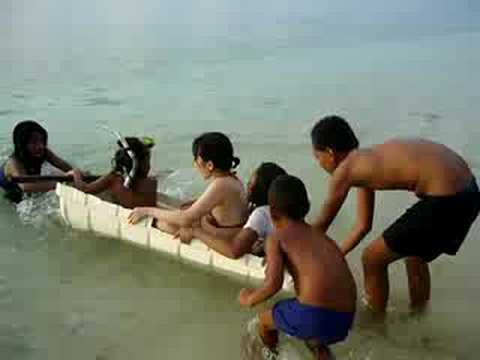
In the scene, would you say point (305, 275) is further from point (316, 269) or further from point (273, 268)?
point (273, 268)

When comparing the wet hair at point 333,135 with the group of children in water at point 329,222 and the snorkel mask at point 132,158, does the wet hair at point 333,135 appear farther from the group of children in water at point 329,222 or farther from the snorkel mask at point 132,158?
the snorkel mask at point 132,158

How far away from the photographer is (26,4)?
25.3 meters

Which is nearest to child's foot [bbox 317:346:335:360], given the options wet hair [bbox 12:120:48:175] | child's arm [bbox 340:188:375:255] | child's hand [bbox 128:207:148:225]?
child's arm [bbox 340:188:375:255]

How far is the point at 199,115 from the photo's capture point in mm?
10602

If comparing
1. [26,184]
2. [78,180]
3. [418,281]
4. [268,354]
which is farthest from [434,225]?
[26,184]

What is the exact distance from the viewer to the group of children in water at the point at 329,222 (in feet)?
11.9

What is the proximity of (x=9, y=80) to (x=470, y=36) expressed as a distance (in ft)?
32.6

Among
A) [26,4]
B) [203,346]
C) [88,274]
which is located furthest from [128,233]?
[26,4]

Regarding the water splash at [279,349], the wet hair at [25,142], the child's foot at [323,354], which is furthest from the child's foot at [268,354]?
the wet hair at [25,142]

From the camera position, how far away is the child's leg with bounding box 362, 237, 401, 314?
167 inches

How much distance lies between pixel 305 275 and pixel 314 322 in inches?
9.2

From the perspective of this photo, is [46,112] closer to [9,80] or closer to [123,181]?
[9,80]

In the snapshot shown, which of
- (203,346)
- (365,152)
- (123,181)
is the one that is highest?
(365,152)

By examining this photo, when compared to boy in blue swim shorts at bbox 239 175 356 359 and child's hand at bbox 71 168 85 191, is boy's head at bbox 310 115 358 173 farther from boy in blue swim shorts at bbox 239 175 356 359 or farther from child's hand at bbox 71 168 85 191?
child's hand at bbox 71 168 85 191
